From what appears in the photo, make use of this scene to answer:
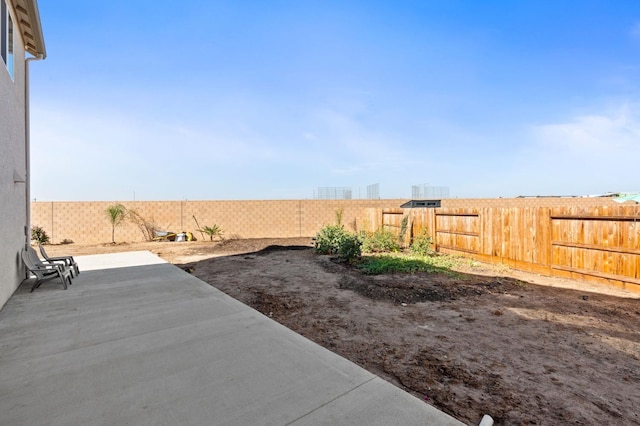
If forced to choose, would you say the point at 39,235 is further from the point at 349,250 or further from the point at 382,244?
Result: the point at 382,244

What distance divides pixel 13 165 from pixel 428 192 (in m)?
26.8

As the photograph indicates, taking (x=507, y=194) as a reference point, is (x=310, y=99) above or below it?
above

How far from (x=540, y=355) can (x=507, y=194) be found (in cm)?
2355

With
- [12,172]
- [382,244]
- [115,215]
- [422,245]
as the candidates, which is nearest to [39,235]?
[115,215]

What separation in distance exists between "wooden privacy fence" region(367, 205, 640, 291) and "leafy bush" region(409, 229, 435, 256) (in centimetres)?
43

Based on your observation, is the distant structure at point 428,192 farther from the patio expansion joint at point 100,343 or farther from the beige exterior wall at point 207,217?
the patio expansion joint at point 100,343

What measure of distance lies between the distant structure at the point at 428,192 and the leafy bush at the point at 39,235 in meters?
24.2

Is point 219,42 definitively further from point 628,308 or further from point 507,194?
point 507,194

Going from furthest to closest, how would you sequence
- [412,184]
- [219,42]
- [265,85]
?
1. [412,184]
2. [265,85]
3. [219,42]

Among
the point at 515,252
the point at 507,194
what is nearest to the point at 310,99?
the point at 515,252

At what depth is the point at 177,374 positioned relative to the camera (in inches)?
105

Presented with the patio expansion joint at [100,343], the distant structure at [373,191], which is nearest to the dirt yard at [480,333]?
the patio expansion joint at [100,343]

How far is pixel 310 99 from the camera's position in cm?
1379

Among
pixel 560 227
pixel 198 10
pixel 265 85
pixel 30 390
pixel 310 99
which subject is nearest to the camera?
pixel 30 390
